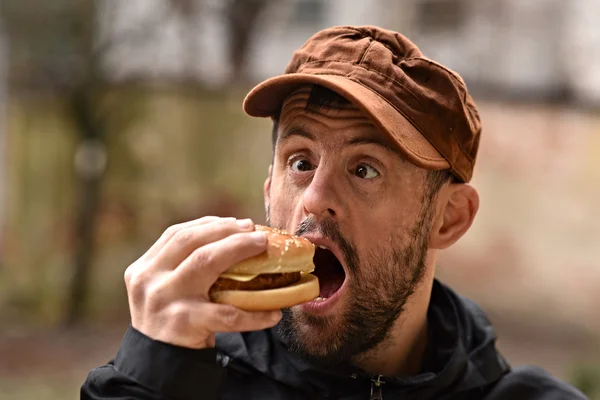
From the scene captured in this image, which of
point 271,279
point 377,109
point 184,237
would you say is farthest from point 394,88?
point 184,237

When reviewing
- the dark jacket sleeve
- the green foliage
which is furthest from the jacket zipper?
the green foliage

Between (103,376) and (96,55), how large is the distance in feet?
22.7

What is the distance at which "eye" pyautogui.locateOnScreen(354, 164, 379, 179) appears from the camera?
2.00 meters

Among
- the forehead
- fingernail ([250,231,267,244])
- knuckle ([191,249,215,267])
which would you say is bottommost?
knuckle ([191,249,215,267])

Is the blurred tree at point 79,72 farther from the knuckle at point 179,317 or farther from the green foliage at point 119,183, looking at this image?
the knuckle at point 179,317

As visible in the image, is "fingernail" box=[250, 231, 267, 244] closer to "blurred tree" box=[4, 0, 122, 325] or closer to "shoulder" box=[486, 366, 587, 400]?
"shoulder" box=[486, 366, 587, 400]

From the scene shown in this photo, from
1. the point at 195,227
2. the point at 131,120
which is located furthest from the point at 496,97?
the point at 195,227

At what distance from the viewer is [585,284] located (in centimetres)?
690

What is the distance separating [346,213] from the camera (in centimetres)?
195

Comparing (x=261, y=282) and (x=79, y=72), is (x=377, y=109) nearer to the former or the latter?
(x=261, y=282)

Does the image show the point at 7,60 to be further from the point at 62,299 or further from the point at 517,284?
the point at 517,284

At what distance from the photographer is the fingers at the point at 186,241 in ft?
5.30

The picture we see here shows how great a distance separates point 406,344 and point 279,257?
26.2 inches

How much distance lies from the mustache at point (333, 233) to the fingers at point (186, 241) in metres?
0.34
